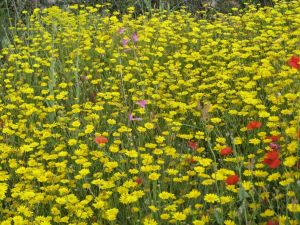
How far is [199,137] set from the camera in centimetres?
309

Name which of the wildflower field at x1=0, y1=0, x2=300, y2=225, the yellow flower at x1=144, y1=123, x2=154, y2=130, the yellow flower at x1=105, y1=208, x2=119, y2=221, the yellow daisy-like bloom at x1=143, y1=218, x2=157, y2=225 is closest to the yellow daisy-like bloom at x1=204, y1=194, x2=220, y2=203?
the wildflower field at x1=0, y1=0, x2=300, y2=225

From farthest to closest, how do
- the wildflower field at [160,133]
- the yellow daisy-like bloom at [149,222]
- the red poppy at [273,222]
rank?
1. the wildflower field at [160,133]
2. the yellow daisy-like bloom at [149,222]
3. the red poppy at [273,222]

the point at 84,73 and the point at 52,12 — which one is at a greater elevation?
the point at 52,12

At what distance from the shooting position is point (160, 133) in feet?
11.1

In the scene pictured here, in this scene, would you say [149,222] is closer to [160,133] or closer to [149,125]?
[149,125]

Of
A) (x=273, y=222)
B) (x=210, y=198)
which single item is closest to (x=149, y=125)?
(x=210, y=198)

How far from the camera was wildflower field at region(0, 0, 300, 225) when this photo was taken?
2535 mm

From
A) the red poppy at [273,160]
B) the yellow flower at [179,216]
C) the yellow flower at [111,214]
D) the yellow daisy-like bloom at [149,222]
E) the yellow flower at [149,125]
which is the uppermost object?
the red poppy at [273,160]

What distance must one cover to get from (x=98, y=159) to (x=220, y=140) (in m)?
0.69

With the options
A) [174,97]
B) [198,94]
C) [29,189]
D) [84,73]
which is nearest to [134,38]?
[84,73]

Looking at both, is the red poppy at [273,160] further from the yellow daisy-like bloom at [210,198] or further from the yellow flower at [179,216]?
the yellow flower at [179,216]

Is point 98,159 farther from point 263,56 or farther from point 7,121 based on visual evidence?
point 263,56

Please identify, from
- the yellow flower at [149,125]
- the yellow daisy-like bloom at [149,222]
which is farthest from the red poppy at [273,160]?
the yellow flower at [149,125]

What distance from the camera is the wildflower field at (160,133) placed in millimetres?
2535
